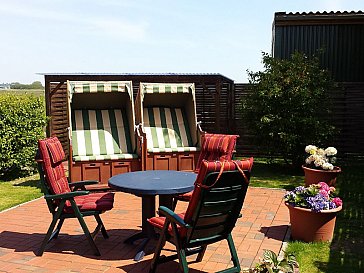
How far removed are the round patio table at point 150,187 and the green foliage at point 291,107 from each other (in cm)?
451

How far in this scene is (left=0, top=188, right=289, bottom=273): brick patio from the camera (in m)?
3.88

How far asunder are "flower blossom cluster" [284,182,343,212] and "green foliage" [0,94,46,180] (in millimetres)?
5658

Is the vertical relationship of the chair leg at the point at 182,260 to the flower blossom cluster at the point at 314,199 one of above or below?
below

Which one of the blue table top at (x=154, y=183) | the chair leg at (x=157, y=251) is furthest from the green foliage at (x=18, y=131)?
the chair leg at (x=157, y=251)

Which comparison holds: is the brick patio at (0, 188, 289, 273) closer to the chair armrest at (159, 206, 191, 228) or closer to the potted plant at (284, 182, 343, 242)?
the potted plant at (284, 182, 343, 242)

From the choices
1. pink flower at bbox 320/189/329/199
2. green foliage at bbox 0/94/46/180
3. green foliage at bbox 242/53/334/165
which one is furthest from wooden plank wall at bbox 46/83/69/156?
pink flower at bbox 320/189/329/199

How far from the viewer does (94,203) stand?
4285mm

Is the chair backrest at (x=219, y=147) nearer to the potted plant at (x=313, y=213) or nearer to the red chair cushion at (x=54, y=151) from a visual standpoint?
the potted plant at (x=313, y=213)

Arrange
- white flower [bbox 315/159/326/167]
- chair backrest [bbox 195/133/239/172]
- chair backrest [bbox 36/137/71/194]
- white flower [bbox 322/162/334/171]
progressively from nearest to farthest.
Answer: chair backrest [bbox 36/137/71/194], chair backrest [bbox 195/133/239/172], white flower [bbox 322/162/334/171], white flower [bbox 315/159/326/167]

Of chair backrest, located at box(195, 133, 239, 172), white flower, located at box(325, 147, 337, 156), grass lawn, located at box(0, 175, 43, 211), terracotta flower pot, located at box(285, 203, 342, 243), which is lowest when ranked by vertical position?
grass lawn, located at box(0, 175, 43, 211)

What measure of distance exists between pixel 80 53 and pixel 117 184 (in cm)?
1137

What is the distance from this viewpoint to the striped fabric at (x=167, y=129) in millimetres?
7574

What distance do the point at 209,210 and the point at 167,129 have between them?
180 inches

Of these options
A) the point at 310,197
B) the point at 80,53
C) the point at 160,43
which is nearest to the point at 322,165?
the point at 310,197
